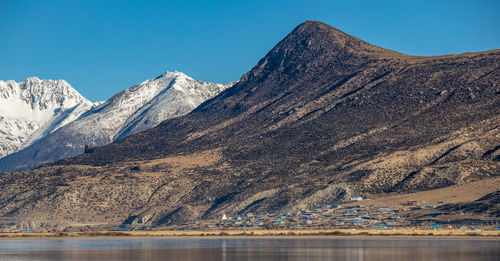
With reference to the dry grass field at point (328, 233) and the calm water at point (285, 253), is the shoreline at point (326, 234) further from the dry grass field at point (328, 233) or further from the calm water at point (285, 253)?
the calm water at point (285, 253)

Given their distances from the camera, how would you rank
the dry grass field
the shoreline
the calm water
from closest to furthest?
the calm water, the shoreline, the dry grass field

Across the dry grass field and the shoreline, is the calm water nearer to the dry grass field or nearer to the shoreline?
the shoreline

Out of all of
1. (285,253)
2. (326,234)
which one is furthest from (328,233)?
(285,253)

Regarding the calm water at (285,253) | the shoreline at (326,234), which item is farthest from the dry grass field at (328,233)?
the calm water at (285,253)

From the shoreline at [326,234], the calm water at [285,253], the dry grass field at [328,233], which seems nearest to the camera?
the calm water at [285,253]

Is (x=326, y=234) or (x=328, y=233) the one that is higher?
(x=328, y=233)

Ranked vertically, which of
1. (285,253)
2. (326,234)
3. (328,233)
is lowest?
(285,253)

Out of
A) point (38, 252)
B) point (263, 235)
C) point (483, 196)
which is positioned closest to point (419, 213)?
point (483, 196)

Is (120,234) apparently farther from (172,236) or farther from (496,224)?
(496,224)

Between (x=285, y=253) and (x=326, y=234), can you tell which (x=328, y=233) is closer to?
(x=326, y=234)

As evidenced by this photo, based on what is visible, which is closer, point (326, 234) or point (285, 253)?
point (285, 253)

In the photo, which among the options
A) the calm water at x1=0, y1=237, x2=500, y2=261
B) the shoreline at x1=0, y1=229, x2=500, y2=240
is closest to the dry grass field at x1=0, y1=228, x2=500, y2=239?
the shoreline at x1=0, y1=229, x2=500, y2=240
